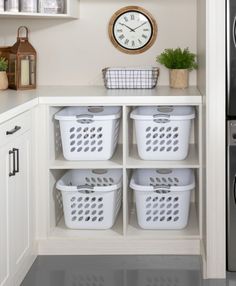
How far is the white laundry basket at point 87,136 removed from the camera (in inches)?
137

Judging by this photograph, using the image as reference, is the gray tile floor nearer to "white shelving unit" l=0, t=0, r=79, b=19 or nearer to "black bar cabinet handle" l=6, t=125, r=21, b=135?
"black bar cabinet handle" l=6, t=125, r=21, b=135

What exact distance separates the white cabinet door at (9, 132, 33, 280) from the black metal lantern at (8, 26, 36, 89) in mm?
634

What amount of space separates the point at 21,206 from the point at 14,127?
1.38ft

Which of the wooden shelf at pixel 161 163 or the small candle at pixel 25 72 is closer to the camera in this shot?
the wooden shelf at pixel 161 163

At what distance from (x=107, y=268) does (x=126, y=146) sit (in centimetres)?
65

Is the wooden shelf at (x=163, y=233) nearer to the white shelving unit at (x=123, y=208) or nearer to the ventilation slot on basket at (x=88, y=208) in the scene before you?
the white shelving unit at (x=123, y=208)

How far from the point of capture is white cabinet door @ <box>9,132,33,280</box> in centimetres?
293

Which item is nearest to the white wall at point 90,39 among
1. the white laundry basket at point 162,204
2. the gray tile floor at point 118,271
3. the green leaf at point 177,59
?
the green leaf at point 177,59

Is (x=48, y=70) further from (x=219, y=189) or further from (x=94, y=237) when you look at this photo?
(x=219, y=189)

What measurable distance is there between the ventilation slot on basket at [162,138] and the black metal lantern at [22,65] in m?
0.80

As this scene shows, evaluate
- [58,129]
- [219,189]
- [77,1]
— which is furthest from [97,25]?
[219,189]

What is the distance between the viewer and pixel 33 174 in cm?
338

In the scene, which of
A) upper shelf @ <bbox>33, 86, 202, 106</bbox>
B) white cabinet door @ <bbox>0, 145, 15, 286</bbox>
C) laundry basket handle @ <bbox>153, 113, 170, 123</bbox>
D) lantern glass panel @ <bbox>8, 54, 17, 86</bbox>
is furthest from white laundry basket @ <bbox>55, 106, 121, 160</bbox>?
white cabinet door @ <bbox>0, 145, 15, 286</bbox>

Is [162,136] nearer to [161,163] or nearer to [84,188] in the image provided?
[161,163]
